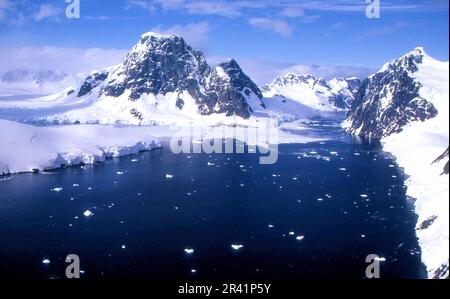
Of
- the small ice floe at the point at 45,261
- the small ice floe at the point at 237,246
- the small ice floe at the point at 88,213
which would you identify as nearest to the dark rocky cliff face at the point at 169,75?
the small ice floe at the point at 88,213

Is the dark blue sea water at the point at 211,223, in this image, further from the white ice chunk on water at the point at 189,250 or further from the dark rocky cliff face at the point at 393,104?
the dark rocky cliff face at the point at 393,104

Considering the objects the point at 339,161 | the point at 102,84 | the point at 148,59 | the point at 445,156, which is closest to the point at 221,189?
the point at 445,156

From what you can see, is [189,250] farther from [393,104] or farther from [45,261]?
[393,104]

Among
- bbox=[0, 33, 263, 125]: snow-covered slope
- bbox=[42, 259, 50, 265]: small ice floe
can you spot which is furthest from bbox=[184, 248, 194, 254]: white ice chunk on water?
bbox=[0, 33, 263, 125]: snow-covered slope

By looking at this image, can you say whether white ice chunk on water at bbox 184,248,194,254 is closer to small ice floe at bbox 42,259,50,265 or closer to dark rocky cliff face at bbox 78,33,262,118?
small ice floe at bbox 42,259,50,265

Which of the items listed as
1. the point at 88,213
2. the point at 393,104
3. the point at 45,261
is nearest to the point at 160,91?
the point at 393,104
